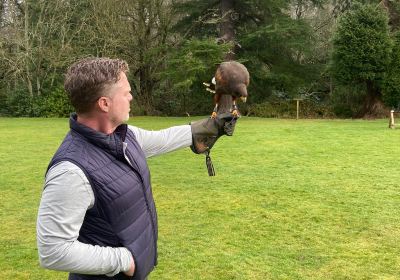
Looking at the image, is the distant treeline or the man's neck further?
the distant treeline

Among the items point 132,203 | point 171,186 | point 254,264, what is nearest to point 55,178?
point 132,203

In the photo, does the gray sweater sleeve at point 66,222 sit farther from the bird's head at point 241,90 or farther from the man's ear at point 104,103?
the bird's head at point 241,90

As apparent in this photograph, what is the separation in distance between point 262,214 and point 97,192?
464 centimetres

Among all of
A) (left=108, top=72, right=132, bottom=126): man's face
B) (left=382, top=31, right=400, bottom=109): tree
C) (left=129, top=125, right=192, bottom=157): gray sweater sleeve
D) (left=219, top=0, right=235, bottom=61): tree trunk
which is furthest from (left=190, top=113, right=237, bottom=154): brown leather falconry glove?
(left=219, top=0, right=235, bottom=61): tree trunk

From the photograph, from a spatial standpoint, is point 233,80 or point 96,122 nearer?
point 96,122

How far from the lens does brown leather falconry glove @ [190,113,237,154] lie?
2.60 m

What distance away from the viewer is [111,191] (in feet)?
6.06

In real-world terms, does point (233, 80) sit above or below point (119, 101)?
above

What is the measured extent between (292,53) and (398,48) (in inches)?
263

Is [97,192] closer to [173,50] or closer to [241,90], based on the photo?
[241,90]

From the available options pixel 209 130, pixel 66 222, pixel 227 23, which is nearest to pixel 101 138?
pixel 66 222

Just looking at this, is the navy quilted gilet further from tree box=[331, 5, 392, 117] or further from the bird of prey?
tree box=[331, 5, 392, 117]

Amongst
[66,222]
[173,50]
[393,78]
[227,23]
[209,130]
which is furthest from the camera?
[227,23]

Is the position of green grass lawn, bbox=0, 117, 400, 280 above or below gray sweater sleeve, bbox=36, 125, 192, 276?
below
